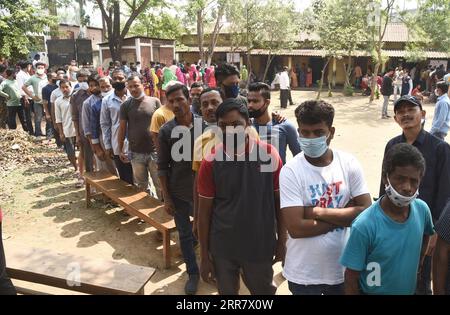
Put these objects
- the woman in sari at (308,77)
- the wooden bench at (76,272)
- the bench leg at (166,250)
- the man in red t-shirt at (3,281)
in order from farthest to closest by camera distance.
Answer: the woman in sari at (308,77)
the bench leg at (166,250)
the wooden bench at (76,272)
the man in red t-shirt at (3,281)

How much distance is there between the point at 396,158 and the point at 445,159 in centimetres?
108

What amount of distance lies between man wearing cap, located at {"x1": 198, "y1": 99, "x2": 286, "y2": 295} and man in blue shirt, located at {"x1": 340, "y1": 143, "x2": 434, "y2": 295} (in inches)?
22.9

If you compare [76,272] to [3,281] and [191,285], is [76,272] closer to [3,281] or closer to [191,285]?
[3,281]

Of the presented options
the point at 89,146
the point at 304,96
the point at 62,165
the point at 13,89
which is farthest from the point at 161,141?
the point at 304,96

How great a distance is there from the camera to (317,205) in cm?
217

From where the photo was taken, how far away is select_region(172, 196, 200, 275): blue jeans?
146 inches

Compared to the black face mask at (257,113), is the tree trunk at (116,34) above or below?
above

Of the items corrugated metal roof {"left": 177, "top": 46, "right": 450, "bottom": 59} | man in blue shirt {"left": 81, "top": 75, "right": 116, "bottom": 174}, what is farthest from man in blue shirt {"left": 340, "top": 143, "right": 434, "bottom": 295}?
corrugated metal roof {"left": 177, "top": 46, "right": 450, "bottom": 59}

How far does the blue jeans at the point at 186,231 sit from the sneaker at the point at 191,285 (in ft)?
0.15

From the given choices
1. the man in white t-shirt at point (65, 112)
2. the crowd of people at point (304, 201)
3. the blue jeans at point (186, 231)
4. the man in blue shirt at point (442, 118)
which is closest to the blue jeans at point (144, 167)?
the blue jeans at point (186, 231)

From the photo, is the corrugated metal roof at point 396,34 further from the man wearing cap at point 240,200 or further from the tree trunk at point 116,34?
the man wearing cap at point 240,200

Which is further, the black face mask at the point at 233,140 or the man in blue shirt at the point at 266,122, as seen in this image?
the man in blue shirt at the point at 266,122

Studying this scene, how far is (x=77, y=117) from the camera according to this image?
6.26 metres

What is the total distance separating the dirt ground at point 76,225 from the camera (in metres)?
4.22
